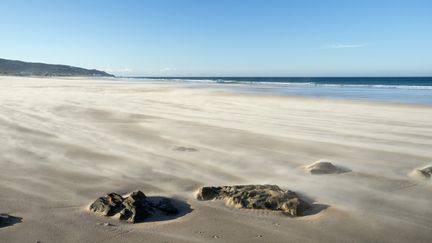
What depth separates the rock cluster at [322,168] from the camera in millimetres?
6488

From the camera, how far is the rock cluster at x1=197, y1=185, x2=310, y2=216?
4.72m

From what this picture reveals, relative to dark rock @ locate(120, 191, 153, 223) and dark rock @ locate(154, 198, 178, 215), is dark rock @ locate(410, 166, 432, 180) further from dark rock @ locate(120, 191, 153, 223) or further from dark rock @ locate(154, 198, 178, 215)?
dark rock @ locate(120, 191, 153, 223)

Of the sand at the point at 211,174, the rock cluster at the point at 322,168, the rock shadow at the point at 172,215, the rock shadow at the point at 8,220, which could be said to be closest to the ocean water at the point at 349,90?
the sand at the point at 211,174

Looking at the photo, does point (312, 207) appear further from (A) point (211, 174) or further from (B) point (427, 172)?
(B) point (427, 172)

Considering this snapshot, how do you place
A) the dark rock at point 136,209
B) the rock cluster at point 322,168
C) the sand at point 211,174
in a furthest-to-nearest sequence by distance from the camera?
the rock cluster at point 322,168, the dark rock at point 136,209, the sand at point 211,174

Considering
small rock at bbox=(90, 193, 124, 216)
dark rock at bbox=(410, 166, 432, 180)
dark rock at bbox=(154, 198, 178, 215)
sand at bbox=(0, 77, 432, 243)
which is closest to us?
sand at bbox=(0, 77, 432, 243)

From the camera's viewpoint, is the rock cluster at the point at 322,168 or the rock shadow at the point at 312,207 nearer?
the rock shadow at the point at 312,207

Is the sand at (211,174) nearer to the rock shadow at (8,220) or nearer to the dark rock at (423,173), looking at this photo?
the rock shadow at (8,220)

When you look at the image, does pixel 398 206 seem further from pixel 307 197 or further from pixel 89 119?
pixel 89 119

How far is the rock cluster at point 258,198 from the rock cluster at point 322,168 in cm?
157

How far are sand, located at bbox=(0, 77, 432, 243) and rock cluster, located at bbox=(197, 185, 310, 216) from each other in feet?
0.45

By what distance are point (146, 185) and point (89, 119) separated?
745 cm

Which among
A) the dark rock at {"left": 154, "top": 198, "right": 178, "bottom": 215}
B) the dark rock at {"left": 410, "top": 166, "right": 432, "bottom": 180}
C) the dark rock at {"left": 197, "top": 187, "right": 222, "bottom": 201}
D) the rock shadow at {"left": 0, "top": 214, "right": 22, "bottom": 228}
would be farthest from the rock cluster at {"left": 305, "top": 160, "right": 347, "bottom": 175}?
the rock shadow at {"left": 0, "top": 214, "right": 22, "bottom": 228}

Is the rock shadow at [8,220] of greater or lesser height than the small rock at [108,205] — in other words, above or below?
below
